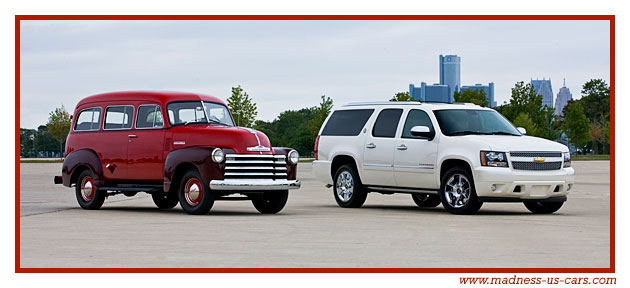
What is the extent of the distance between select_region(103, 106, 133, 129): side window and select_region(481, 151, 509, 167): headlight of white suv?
22.6ft

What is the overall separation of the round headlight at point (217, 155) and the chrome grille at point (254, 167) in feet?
0.37

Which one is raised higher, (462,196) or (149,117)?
(149,117)

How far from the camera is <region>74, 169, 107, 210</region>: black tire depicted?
21000mm

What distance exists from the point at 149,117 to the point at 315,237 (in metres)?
7.00

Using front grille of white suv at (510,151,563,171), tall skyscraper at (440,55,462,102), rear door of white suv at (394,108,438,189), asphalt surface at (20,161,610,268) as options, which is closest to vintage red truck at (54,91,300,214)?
asphalt surface at (20,161,610,268)

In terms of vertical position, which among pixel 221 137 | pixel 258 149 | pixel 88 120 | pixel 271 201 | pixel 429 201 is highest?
pixel 88 120

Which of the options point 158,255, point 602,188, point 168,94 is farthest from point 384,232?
point 602,188

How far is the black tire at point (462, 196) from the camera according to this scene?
738 inches

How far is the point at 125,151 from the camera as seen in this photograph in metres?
20.5

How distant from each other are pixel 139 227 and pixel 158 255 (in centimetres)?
425

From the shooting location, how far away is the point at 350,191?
21.6m

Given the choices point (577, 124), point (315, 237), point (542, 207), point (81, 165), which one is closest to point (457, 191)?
point (542, 207)

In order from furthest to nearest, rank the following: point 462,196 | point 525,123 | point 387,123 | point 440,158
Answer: point 525,123 → point 387,123 → point 440,158 → point 462,196

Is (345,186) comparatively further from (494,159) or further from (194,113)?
(494,159)
